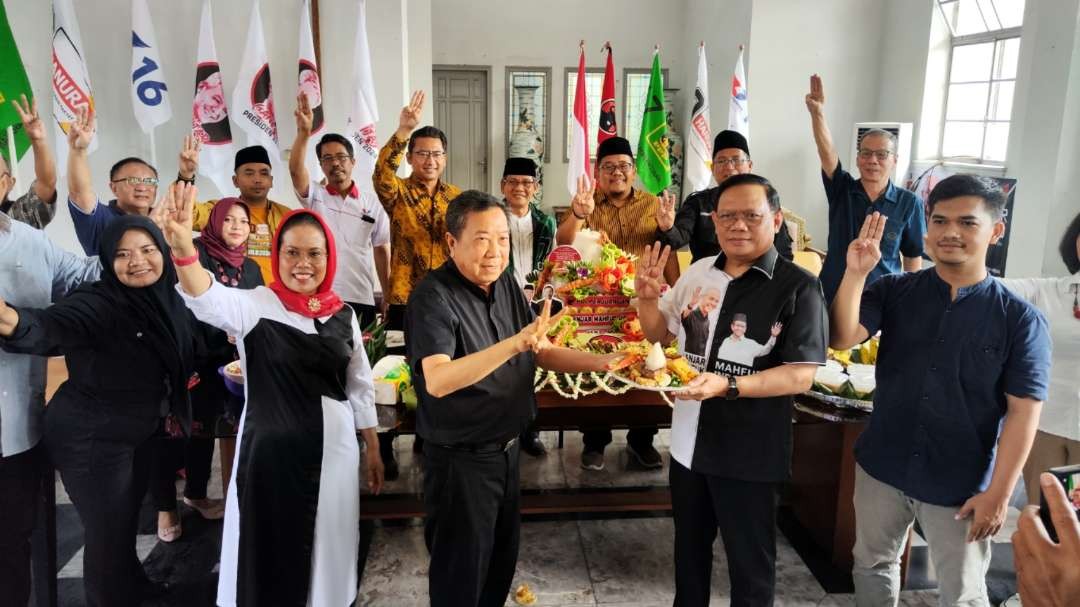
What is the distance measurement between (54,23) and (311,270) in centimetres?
454

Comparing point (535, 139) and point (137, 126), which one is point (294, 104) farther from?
point (535, 139)

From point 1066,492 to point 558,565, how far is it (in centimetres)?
224

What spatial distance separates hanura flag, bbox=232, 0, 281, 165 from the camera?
562 centimetres

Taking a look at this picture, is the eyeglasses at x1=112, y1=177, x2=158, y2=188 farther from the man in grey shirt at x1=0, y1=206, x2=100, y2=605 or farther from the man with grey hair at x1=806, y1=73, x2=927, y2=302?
the man with grey hair at x1=806, y1=73, x2=927, y2=302

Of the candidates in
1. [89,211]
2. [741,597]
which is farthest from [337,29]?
[741,597]

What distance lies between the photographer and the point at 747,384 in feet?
6.49

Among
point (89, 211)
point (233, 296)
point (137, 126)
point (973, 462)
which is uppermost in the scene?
point (137, 126)

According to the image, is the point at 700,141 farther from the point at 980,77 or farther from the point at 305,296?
the point at 305,296

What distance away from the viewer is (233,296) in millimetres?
2119

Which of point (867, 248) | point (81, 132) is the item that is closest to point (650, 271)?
point (867, 248)

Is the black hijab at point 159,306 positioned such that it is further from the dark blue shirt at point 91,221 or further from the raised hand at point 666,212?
the raised hand at point 666,212

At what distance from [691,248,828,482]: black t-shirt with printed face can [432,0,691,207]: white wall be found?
8.07 metres

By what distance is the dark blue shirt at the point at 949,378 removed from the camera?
1.92m

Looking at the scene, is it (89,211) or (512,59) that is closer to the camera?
(89,211)
